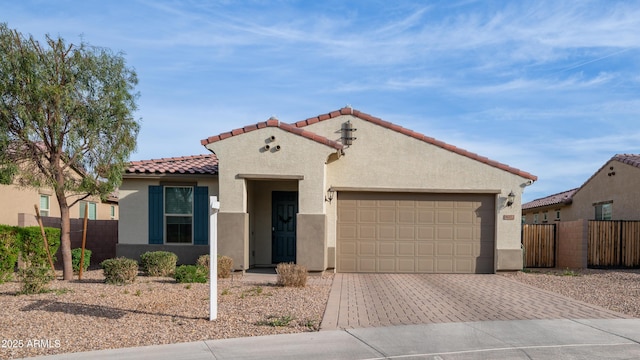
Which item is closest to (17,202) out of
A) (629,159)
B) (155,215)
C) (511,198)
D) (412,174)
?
(155,215)

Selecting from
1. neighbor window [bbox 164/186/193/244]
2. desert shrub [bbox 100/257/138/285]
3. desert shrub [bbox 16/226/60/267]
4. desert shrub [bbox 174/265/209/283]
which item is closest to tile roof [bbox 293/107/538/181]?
neighbor window [bbox 164/186/193/244]

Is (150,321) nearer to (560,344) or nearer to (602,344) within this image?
(560,344)

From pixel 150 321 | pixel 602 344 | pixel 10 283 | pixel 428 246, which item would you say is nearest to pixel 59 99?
pixel 10 283

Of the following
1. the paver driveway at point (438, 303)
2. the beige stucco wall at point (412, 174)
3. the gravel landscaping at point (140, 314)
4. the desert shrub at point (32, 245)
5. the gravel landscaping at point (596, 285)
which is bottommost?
the gravel landscaping at point (596, 285)

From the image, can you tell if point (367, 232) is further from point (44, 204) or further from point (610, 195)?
point (44, 204)

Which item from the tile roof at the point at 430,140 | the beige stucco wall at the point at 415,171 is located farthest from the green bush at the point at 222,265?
the tile roof at the point at 430,140

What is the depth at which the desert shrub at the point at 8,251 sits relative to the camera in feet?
45.3

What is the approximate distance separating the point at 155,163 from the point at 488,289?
10.8m

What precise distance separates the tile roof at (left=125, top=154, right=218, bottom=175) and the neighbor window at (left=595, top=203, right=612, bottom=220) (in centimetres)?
1635

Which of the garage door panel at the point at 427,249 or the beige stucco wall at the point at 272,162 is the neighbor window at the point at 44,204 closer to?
the beige stucco wall at the point at 272,162

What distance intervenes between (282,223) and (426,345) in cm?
1044

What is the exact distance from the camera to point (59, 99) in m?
13.1

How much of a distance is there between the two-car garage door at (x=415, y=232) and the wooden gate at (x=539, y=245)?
11.4ft

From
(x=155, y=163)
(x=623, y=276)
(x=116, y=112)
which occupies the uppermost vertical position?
(x=116, y=112)
